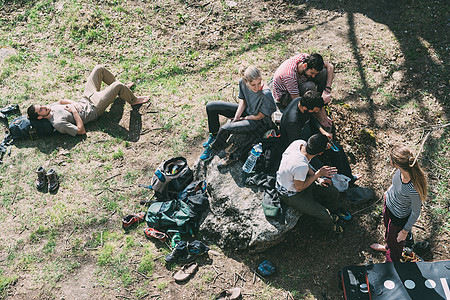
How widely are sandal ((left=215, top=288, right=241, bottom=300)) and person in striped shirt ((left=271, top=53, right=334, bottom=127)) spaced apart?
3.05 meters

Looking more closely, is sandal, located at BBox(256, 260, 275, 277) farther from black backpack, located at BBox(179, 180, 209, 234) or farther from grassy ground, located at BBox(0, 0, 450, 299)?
black backpack, located at BBox(179, 180, 209, 234)

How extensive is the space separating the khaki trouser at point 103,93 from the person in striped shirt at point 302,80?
130 inches

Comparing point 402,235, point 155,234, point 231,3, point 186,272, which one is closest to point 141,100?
point 155,234

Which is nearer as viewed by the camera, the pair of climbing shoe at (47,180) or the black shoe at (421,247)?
the black shoe at (421,247)

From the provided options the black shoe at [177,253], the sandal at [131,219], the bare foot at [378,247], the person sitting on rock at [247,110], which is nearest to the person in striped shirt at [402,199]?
the bare foot at [378,247]

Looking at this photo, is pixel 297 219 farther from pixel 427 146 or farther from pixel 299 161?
pixel 427 146

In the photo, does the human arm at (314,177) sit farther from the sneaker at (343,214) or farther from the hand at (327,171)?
the sneaker at (343,214)

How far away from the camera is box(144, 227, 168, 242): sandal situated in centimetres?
570

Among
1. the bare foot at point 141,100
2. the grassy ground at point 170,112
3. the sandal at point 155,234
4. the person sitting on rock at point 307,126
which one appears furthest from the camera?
the bare foot at point 141,100

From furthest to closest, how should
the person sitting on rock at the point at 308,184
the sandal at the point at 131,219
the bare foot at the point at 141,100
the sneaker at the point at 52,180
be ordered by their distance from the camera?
the bare foot at the point at 141,100 < the sneaker at the point at 52,180 < the sandal at the point at 131,219 < the person sitting on rock at the point at 308,184

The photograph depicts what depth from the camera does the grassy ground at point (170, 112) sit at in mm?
5395

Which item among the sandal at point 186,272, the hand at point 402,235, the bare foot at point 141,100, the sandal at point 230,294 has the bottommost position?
the sandal at point 186,272

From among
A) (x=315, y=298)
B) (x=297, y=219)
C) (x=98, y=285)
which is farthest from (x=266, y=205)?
(x=98, y=285)

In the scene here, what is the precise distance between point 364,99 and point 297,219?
11.1ft
